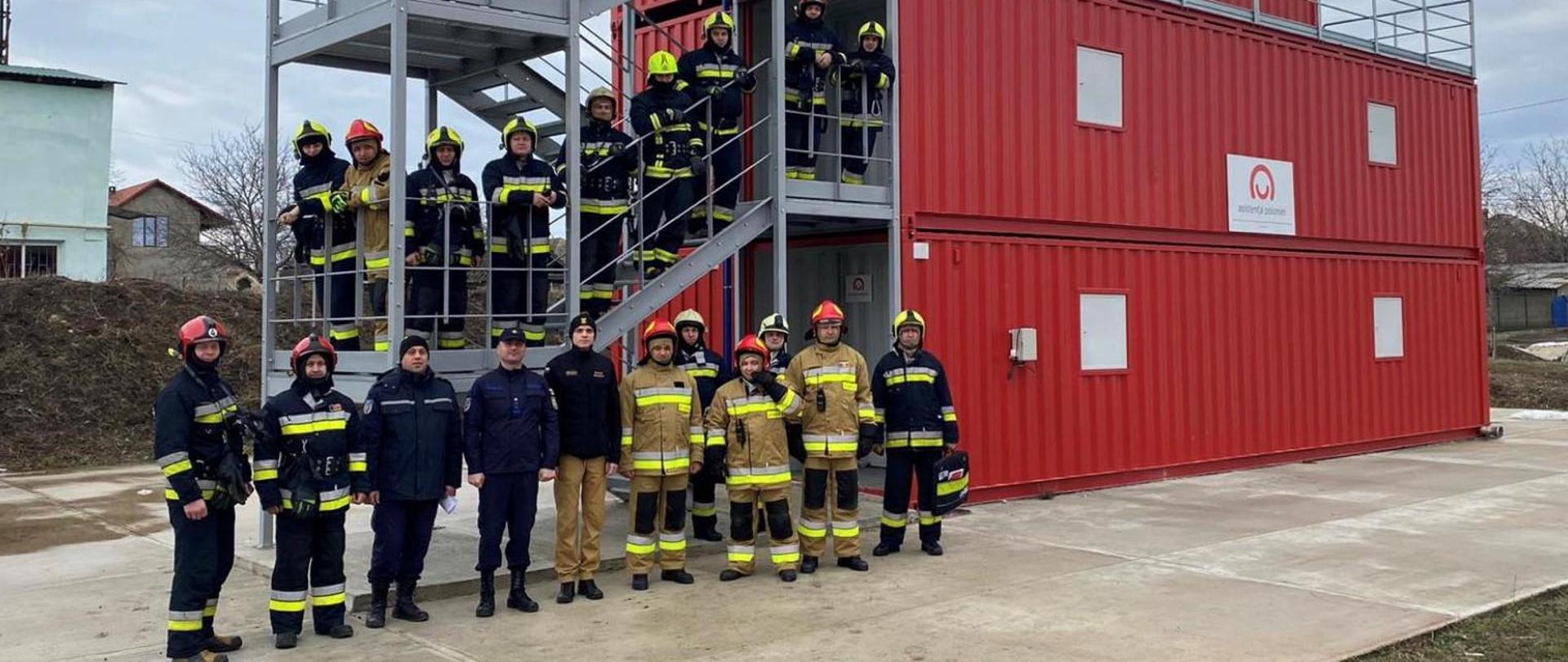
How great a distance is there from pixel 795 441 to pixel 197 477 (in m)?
4.06

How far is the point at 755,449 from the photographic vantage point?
8.00m

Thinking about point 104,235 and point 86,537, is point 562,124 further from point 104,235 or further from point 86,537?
point 104,235

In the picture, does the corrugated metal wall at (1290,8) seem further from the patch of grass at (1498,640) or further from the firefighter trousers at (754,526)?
the firefighter trousers at (754,526)

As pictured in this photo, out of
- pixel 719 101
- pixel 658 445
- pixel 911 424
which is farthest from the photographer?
pixel 719 101

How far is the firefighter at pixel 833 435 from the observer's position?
8.34 m

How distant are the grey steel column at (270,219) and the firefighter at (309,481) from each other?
104 inches

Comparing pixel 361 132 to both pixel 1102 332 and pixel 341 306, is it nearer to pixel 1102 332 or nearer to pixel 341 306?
pixel 341 306

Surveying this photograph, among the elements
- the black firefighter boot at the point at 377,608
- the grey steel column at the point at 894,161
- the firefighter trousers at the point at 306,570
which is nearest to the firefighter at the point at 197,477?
the firefighter trousers at the point at 306,570

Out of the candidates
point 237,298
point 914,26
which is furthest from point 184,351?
point 237,298

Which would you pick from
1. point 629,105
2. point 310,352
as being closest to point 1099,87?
point 629,105

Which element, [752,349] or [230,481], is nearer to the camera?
[230,481]

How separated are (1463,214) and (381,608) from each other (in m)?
16.8

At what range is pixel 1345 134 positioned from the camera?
51.0 feet

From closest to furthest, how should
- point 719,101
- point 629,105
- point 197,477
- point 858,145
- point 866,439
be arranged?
point 197,477, point 866,439, point 719,101, point 858,145, point 629,105
